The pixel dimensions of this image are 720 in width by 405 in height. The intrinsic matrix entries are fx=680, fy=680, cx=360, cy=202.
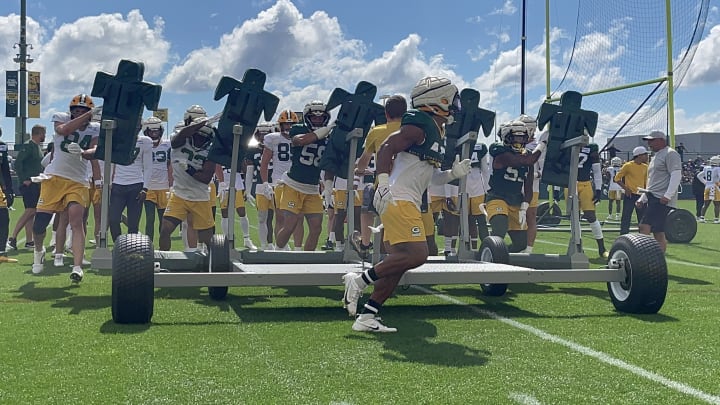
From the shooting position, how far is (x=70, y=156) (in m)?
7.68

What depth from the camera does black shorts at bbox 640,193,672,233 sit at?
916 centimetres

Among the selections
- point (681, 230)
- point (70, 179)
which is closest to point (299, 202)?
point (70, 179)

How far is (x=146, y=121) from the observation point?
9656 millimetres

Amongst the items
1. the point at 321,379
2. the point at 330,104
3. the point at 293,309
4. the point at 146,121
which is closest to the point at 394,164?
the point at 293,309

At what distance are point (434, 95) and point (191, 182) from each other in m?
3.54

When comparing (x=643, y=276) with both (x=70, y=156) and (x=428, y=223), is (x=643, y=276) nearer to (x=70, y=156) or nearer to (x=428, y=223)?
(x=428, y=223)

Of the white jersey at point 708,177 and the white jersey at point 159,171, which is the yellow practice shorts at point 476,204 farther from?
the white jersey at point 708,177

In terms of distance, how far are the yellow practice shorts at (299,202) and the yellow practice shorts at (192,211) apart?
98cm

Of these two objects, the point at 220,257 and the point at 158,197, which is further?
the point at 158,197

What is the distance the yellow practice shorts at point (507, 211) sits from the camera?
887 centimetres

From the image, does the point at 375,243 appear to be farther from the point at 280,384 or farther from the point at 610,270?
the point at 280,384

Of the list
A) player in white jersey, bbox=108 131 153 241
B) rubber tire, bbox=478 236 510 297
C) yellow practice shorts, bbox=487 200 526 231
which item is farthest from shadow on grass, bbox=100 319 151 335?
yellow practice shorts, bbox=487 200 526 231

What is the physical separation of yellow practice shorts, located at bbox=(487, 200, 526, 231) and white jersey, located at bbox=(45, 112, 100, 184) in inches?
194

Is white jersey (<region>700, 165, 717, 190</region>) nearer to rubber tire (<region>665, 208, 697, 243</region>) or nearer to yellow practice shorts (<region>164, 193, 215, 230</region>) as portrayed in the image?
rubber tire (<region>665, 208, 697, 243</region>)
